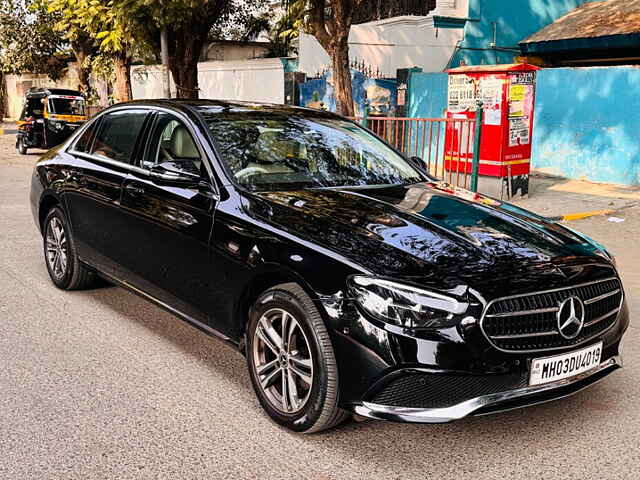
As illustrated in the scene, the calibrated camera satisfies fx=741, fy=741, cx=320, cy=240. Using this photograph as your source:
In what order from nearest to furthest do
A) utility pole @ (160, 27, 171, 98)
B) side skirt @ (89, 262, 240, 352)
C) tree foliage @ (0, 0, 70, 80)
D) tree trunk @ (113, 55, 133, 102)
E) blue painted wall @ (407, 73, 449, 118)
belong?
side skirt @ (89, 262, 240, 352)
blue painted wall @ (407, 73, 449, 118)
utility pole @ (160, 27, 171, 98)
tree trunk @ (113, 55, 133, 102)
tree foliage @ (0, 0, 70, 80)

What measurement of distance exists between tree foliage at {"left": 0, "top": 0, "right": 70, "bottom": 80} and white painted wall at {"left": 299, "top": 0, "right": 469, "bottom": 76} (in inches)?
632

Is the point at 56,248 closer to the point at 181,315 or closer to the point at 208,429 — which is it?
the point at 181,315

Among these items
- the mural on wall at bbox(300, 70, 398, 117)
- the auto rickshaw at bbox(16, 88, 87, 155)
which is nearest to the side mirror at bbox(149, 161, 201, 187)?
the mural on wall at bbox(300, 70, 398, 117)

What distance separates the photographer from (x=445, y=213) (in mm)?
4180

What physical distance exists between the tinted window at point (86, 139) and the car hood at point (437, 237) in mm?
2387

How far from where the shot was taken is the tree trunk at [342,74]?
13359 millimetres

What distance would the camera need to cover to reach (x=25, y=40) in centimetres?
3183

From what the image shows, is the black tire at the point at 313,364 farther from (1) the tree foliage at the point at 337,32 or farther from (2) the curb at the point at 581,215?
(1) the tree foliage at the point at 337,32

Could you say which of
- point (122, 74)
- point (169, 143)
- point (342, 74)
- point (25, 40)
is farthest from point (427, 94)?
point (25, 40)

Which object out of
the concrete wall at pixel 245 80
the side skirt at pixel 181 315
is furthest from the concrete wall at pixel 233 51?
the side skirt at pixel 181 315

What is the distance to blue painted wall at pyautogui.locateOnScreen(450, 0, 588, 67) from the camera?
708 inches

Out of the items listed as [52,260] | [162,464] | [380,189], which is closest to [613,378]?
[380,189]

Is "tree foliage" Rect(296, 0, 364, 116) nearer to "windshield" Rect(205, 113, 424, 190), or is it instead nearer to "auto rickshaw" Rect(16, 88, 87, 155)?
"windshield" Rect(205, 113, 424, 190)

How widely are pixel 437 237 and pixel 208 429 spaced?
5.04 ft
